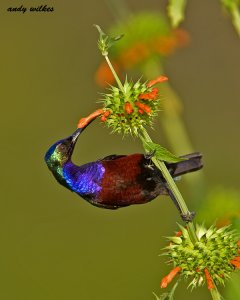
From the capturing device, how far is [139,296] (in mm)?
9219

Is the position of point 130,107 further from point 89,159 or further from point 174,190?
point 89,159

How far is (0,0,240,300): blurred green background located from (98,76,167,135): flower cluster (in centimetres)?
673

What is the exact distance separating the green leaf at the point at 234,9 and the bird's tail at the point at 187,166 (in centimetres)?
63

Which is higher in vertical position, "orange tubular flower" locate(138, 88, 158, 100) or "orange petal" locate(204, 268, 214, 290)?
"orange tubular flower" locate(138, 88, 158, 100)

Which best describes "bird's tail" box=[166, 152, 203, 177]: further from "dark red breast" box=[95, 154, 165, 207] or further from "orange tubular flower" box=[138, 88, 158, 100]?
"orange tubular flower" box=[138, 88, 158, 100]

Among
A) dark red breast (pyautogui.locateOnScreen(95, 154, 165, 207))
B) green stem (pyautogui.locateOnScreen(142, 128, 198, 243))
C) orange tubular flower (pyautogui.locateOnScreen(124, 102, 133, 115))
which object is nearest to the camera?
green stem (pyautogui.locateOnScreen(142, 128, 198, 243))

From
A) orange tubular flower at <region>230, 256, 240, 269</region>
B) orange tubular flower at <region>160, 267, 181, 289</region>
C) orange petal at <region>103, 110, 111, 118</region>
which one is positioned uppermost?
orange petal at <region>103, 110, 111, 118</region>

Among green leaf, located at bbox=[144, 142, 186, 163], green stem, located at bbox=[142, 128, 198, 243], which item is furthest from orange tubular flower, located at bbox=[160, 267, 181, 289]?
green leaf, located at bbox=[144, 142, 186, 163]

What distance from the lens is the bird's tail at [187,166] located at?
332 cm

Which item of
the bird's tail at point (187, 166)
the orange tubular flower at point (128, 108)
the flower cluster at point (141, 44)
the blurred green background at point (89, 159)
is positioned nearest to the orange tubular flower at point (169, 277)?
A: the orange tubular flower at point (128, 108)

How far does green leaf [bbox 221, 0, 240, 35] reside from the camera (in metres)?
2.93

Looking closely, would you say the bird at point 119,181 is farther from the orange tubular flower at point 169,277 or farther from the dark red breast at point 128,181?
the orange tubular flower at point 169,277

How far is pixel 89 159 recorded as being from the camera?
941cm

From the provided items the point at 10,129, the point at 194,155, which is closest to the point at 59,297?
the point at 10,129
